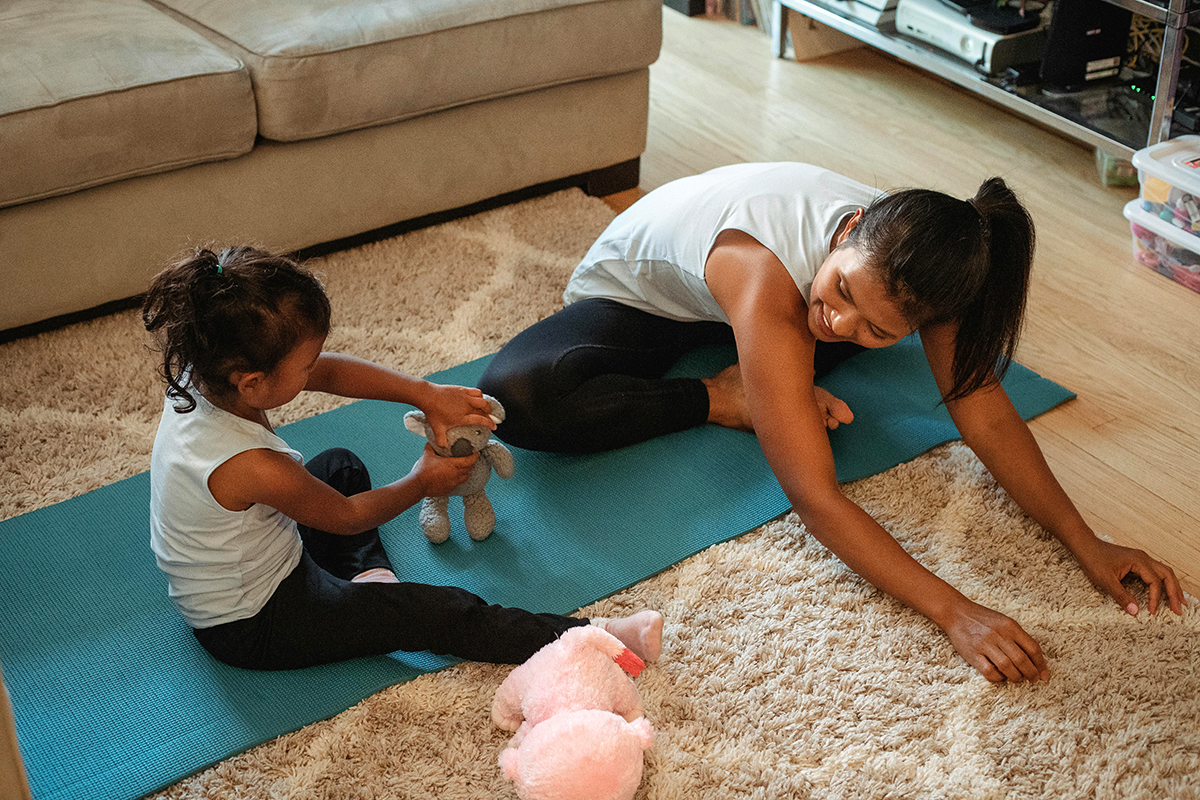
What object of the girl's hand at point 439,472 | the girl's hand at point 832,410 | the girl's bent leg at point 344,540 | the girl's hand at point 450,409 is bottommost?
the girl's bent leg at point 344,540

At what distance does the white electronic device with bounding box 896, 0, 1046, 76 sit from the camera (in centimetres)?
230

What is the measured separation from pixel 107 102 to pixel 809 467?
1.22m

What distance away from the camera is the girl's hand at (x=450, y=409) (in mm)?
1286

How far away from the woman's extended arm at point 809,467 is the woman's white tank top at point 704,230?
2.4 inches

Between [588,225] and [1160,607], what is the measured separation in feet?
4.09

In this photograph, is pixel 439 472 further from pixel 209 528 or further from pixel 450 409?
pixel 209 528

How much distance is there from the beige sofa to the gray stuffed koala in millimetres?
747

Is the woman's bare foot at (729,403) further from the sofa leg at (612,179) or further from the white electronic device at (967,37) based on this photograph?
the white electronic device at (967,37)

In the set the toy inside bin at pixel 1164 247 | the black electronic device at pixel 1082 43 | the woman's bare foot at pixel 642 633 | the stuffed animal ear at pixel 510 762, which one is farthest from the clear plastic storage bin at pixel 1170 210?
the stuffed animal ear at pixel 510 762

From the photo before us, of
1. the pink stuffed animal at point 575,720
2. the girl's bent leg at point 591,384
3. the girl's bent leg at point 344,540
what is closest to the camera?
the pink stuffed animal at point 575,720

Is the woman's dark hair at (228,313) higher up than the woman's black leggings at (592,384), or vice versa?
the woman's dark hair at (228,313)

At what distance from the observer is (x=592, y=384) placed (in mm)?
1508

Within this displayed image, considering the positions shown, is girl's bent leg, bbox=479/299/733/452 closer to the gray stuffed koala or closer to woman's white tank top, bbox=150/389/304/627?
the gray stuffed koala

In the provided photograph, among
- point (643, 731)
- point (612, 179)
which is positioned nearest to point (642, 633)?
point (643, 731)
